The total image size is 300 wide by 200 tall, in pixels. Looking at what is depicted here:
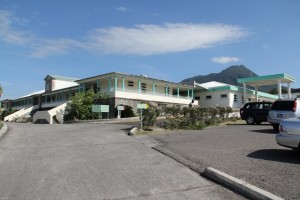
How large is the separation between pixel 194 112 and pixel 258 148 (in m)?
9.26

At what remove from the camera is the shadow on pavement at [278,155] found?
8.84 m

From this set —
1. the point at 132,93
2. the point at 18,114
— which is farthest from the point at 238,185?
the point at 18,114

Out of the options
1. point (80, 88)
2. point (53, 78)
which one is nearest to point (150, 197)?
point (80, 88)

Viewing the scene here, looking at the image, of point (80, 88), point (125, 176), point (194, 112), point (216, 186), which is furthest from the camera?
point (80, 88)

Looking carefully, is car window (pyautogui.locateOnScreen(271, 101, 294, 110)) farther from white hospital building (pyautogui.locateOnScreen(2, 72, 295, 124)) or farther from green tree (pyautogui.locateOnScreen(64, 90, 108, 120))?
green tree (pyautogui.locateOnScreen(64, 90, 108, 120))

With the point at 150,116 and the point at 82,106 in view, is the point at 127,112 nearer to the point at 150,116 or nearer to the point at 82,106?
the point at 82,106

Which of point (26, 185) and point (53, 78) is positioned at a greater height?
point (53, 78)

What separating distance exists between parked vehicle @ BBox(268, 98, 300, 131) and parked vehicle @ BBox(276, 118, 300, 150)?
7.60 metres

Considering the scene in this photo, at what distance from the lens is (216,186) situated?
6.88 m

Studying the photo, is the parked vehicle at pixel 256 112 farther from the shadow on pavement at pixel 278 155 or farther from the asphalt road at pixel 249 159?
the shadow on pavement at pixel 278 155

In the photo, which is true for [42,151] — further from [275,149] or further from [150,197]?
[275,149]

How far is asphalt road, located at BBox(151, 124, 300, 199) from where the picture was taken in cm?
661

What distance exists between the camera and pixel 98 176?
7773mm

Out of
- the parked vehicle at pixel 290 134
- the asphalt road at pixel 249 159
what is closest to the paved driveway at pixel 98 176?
the asphalt road at pixel 249 159
